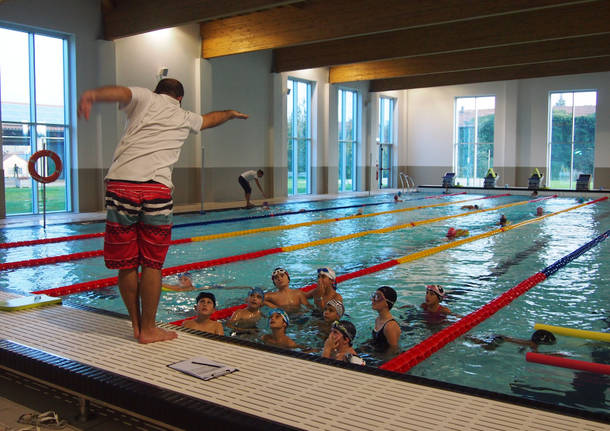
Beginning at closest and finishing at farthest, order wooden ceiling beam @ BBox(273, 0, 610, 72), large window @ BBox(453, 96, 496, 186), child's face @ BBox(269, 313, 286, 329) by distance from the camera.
→ child's face @ BBox(269, 313, 286, 329) < wooden ceiling beam @ BBox(273, 0, 610, 72) < large window @ BBox(453, 96, 496, 186)

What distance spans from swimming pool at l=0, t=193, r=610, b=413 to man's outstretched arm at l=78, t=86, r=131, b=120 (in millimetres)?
2480

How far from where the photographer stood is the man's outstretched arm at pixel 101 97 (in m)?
2.81

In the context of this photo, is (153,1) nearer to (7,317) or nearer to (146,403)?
(7,317)

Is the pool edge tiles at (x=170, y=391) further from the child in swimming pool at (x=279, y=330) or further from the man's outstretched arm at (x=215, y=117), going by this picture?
the man's outstretched arm at (x=215, y=117)

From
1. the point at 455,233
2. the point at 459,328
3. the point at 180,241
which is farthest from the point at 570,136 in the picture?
the point at 459,328

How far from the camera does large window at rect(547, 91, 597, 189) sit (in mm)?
26234

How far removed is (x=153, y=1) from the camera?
545 inches

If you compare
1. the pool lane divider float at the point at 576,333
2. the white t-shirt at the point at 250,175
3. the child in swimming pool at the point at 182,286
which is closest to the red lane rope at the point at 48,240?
the child in swimming pool at the point at 182,286

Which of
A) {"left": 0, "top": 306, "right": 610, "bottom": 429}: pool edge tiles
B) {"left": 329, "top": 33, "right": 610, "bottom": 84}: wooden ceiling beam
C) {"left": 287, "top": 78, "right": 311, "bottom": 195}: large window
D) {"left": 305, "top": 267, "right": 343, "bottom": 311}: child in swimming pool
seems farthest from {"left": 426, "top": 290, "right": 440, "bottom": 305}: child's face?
{"left": 287, "top": 78, "right": 311, "bottom": 195}: large window

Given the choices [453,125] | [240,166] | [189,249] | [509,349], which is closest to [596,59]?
[453,125]

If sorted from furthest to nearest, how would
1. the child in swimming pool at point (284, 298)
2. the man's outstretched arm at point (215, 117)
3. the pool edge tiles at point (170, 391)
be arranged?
1. the child in swimming pool at point (284, 298)
2. the man's outstretched arm at point (215, 117)
3. the pool edge tiles at point (170, 391)

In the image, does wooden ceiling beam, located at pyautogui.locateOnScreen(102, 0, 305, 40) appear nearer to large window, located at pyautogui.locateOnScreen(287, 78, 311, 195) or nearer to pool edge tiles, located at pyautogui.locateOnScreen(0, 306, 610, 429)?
large window, located at pyautogui.locateOnScreen(287, 78, 311, 195)

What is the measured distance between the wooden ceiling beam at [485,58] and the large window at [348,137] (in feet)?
8.21

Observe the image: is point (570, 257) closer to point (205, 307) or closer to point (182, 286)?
point (182, 286)
